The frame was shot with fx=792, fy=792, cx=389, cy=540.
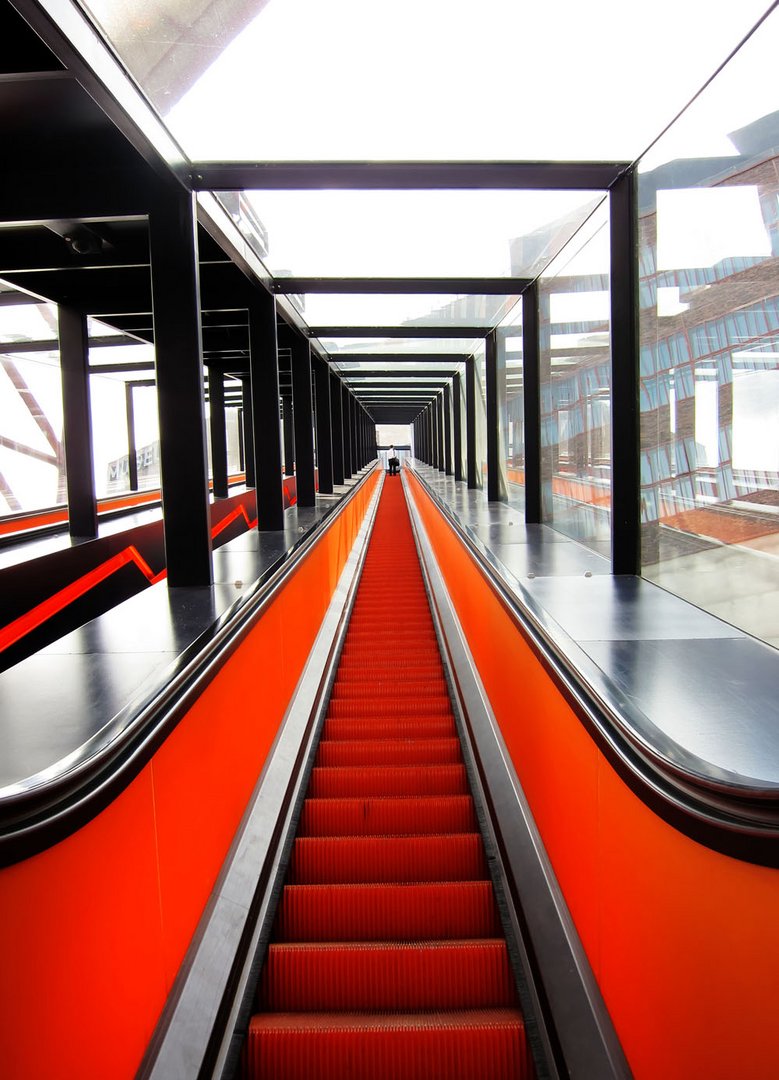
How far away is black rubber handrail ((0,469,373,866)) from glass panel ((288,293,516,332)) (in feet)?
19.6

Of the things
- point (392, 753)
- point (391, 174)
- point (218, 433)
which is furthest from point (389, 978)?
point (218, 433)

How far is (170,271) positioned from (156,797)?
3.34 m

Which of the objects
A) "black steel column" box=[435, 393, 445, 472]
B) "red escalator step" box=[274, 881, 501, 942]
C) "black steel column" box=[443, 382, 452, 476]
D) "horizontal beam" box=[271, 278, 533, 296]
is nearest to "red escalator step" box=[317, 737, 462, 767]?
"red escalator step" box=[274, 881, 501, 942]

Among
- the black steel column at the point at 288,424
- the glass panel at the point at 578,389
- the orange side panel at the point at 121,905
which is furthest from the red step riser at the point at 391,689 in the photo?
the black steel column at the point at 288,424

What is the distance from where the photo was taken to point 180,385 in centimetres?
471

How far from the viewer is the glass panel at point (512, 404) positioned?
953 centimetres

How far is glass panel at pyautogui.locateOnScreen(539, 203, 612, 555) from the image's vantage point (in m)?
5.85

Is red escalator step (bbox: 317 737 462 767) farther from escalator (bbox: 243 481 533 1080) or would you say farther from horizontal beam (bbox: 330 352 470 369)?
Result: horizontal beam (bbox: 330 352 470 369)

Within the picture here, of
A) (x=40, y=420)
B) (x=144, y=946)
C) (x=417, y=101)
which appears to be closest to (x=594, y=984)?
(x=144, y=946)

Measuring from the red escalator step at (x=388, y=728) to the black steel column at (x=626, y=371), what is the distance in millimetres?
1526

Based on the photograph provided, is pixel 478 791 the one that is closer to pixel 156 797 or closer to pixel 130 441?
pixel 156 797

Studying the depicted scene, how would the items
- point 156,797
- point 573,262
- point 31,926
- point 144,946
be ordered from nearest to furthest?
point 31,926 < point 144,946 < point 156,797 < point 573,262

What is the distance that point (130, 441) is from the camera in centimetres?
1602

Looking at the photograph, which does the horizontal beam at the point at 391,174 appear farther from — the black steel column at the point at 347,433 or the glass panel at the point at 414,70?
the black steel column at the point at 347,433
